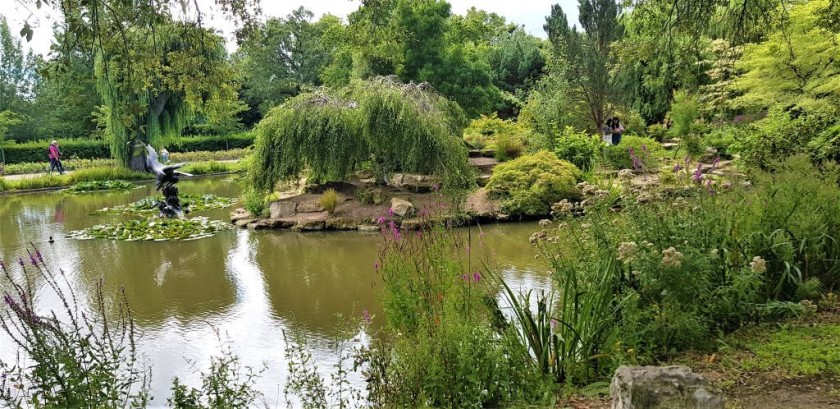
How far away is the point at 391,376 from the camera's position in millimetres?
3568

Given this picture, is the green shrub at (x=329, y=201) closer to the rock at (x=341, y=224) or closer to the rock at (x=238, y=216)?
the rock at (x=341, y=224)

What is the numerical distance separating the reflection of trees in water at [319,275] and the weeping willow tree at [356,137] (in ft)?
4.83

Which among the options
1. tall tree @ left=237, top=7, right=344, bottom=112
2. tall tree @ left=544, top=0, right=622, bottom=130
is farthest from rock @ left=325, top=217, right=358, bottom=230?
tall tree @ left=237, top=7, right=344, bottom=112

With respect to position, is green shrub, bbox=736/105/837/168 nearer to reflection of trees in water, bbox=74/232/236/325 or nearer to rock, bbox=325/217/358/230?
rock, bbox=325/217/358/230

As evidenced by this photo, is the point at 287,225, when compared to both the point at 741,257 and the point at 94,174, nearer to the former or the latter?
the point at 741,257

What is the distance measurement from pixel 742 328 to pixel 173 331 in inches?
189

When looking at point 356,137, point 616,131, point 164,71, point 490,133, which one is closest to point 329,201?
point 356,137

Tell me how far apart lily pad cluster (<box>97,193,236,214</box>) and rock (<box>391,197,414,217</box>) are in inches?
221

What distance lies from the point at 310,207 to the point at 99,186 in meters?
11.6

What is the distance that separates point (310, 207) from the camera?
11984 millimetres

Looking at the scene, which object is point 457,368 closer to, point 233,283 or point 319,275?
point 319,275

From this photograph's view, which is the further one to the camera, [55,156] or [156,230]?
[55,156]

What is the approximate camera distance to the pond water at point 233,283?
5266 mm

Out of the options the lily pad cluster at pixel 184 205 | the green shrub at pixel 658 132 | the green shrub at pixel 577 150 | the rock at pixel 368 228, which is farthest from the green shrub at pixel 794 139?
the lily pad cluster at pixel 184 205
